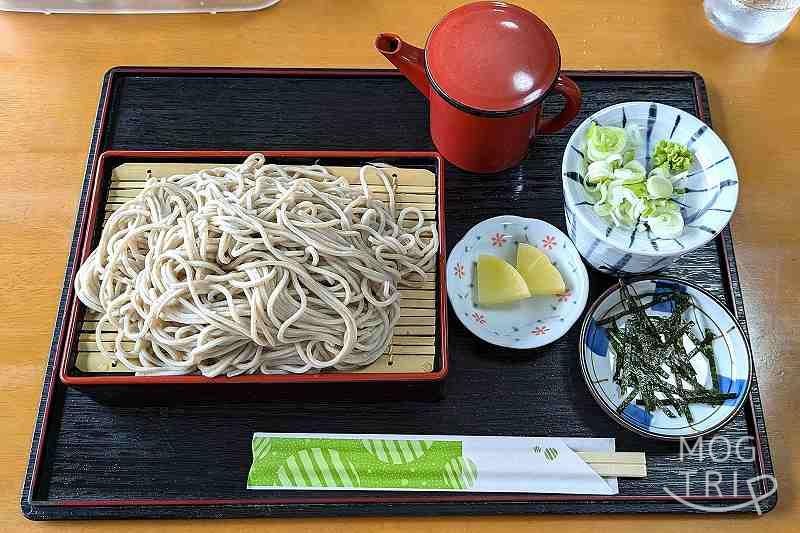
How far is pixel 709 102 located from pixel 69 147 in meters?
1.52

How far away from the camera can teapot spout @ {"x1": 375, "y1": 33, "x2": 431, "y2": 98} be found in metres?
1.34

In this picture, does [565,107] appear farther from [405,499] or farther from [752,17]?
[405,499]

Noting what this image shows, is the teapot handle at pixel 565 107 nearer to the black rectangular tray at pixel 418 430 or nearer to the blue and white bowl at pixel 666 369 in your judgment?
A: the black rectangular tray at pixel 418 430

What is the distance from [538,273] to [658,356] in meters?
0.28

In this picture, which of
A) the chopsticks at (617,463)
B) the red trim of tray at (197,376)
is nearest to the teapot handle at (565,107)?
the red trim of tray at (197,376)

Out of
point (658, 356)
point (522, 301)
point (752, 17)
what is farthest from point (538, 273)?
point (752, 17)

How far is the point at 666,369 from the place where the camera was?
1312 mm

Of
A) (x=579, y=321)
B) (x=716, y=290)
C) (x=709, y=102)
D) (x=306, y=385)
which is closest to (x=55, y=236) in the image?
(x=306, y=385)

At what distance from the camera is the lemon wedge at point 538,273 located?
4.43ft

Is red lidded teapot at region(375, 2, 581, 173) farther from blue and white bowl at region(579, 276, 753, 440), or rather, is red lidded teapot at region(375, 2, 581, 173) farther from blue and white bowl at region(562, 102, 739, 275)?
blue and white bowl at region(579, 276, 753, 440)

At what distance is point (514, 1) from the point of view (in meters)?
1.79

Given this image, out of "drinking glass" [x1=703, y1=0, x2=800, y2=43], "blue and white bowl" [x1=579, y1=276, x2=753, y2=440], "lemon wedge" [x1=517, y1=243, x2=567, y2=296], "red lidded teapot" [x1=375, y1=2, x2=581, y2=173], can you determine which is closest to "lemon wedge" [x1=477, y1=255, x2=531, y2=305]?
"lemon wedge" [x1=517, y1=243, x2=567, y2=296]

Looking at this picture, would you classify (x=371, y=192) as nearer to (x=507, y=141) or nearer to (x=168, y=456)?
(x=507, y=141)

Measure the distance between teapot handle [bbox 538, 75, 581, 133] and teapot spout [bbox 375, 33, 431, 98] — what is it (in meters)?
0.26
